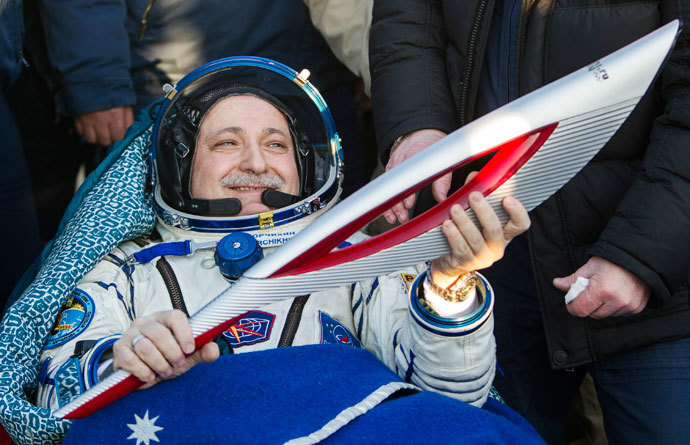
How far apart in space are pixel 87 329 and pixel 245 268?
0.45m

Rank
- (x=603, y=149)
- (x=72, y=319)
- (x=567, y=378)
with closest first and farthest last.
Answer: (x=603, y=149), (x=72, y=319), (x=567, y=378)

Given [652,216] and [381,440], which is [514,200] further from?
[381,440]

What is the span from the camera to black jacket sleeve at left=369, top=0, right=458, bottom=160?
208cm

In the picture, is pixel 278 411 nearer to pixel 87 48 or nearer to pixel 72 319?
pixel 72 319

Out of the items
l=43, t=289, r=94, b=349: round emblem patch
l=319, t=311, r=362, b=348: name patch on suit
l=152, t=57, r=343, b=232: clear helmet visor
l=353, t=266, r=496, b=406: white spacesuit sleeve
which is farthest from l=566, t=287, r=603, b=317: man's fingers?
l=43, t=289, r=94, b=349: round emblem patch

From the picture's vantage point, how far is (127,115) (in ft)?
9.47

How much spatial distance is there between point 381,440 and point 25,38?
229 cm

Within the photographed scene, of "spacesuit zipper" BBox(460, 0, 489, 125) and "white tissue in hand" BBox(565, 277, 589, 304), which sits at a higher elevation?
"spacesuit zipper" BBox(460, 0, 489, 125)

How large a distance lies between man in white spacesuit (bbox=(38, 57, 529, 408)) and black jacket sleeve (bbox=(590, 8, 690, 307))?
34cm

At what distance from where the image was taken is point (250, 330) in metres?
1.94

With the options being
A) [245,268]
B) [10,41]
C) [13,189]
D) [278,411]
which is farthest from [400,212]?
[13,189]

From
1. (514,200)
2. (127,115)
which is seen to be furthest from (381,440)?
(127,115)

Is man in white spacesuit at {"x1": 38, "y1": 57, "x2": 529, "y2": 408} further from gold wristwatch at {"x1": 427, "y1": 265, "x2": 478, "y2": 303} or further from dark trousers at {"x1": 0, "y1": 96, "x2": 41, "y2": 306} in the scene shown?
dark trousers at {"x1": 0, "y1": 96, "x2": 41, "y2": 306}

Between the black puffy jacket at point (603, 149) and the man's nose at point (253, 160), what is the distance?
426 mm
